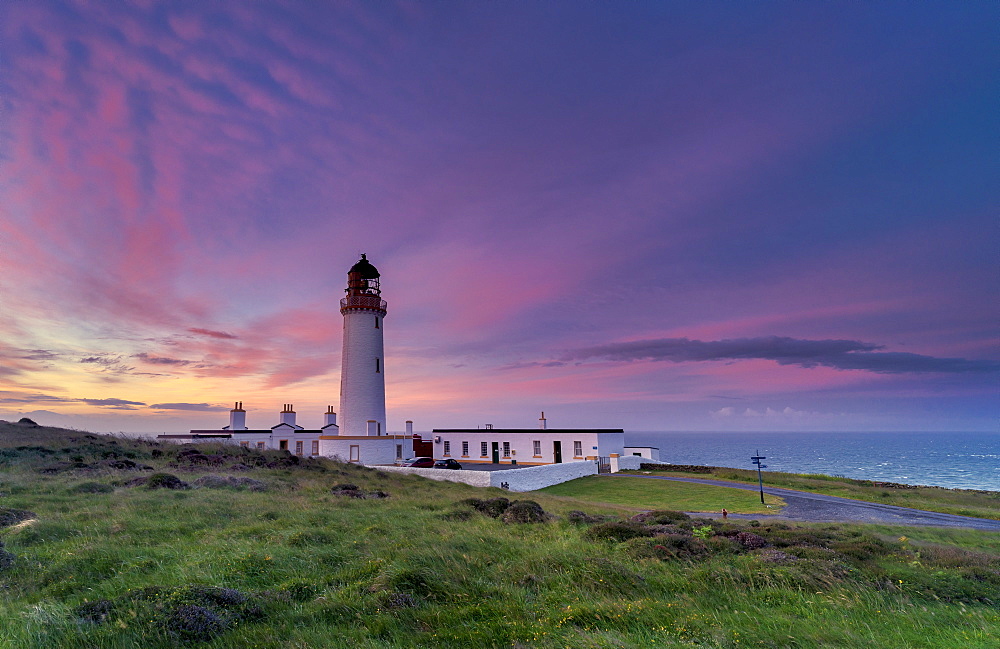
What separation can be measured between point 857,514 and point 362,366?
3349cm

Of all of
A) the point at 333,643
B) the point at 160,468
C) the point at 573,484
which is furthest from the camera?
the point at 573,484

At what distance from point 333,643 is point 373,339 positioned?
34.6 meters

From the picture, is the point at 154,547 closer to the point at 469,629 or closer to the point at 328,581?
the point at 328,581

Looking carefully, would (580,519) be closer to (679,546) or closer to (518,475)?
(679,546)

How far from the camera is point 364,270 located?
40.6 meters

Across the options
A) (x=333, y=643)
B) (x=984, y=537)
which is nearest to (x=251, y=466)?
(x=333, y=643)

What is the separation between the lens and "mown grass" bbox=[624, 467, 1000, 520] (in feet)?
92.1

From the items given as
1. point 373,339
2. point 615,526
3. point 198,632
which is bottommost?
point 615,526

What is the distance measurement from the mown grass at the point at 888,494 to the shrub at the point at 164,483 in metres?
34.8

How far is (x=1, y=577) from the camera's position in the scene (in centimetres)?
751

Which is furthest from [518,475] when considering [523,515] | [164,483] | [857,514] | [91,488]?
[91,488]

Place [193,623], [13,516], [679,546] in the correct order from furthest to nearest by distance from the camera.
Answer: [13,516] < [679,546] < [193,623]

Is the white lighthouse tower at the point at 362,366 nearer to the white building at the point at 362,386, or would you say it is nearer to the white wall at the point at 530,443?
the white building at the point at 362,386

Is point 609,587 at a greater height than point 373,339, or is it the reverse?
point 373,339
